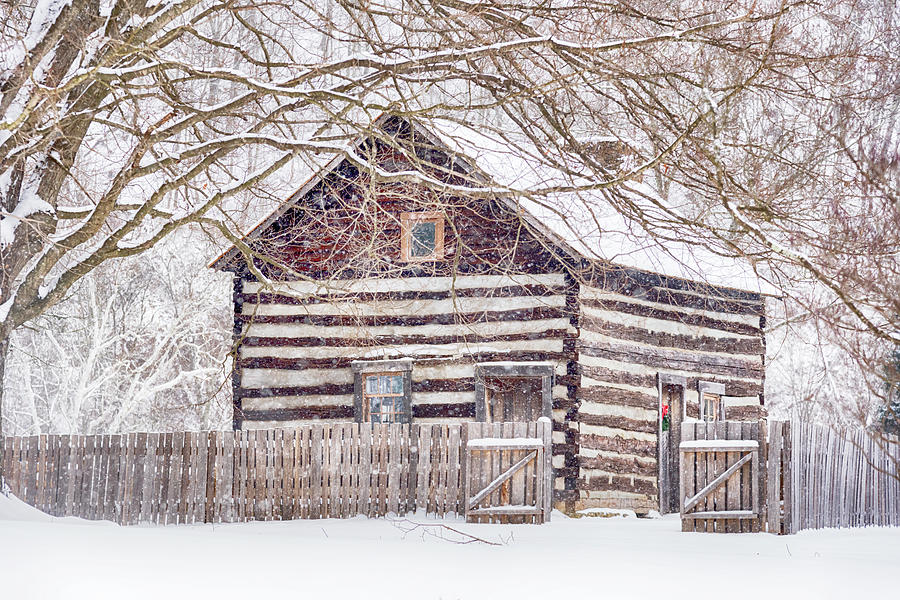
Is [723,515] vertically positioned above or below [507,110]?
below

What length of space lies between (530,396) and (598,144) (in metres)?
5.80

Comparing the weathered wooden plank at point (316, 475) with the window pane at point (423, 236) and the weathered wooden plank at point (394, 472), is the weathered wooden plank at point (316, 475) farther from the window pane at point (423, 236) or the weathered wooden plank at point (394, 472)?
the window pane at point (423, 236)

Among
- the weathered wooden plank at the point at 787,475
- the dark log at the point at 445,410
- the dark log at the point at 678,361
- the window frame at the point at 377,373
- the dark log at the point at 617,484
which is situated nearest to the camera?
the weathered wooden plank at the point at 787,475

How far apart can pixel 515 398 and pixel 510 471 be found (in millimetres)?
3915

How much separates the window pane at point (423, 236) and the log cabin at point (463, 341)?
2 centimetres

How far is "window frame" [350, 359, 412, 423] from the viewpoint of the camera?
18723 mm

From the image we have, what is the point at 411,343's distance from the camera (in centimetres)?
1891

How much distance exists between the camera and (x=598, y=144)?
839 inches

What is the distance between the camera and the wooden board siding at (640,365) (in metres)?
18.2

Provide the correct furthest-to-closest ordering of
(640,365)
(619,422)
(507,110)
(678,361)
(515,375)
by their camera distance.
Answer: (678,361)
(640,365)
(619,422)
(515,375)
(507,110)

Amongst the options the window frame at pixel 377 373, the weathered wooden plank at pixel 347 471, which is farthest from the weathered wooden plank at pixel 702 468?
the window frame at pixel 377 373

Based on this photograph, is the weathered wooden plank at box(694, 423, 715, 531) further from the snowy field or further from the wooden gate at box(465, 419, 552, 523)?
the wooden gate at box(465, 419, 552, 523)

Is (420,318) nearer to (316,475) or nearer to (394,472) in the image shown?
(394,472)

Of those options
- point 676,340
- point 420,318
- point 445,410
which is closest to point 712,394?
point 676,340
